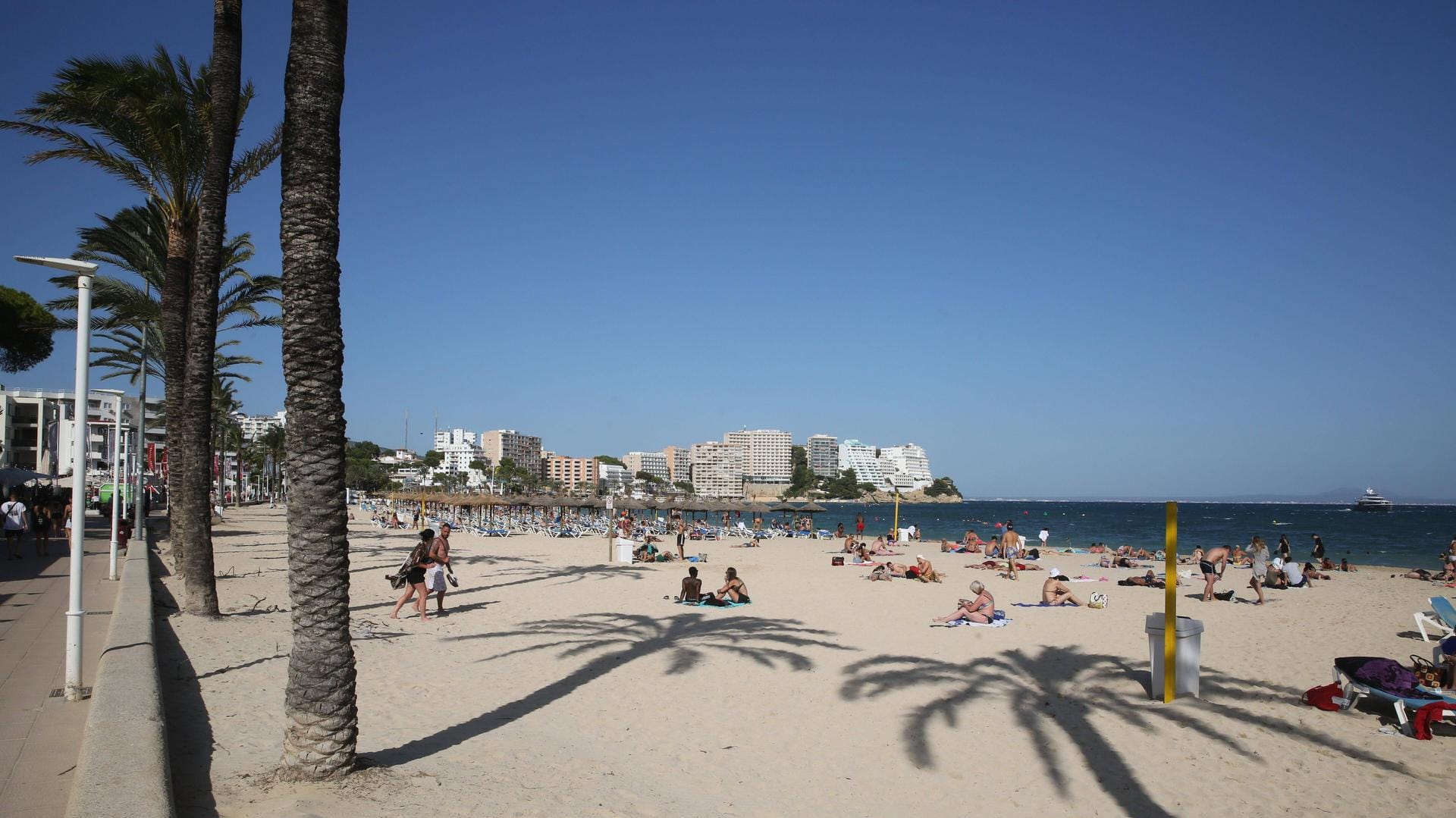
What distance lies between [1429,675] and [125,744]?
410 inches

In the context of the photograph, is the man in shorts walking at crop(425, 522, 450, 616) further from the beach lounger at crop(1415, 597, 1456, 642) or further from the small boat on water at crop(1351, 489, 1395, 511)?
the small boat on water at crop(1351, 489, 1395, 511)

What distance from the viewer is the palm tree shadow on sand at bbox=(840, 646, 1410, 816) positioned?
6.49 m

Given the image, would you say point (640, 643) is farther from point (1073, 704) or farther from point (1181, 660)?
point (1181, 660)

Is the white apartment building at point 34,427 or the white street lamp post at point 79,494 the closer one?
the white street lamp post at point 79,494

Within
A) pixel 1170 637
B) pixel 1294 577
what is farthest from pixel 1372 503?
pixel 1170 637

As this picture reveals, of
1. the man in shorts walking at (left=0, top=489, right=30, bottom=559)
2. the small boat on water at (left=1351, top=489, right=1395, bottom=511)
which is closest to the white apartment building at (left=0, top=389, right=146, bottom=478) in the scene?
the man in shorts walking at (left=0, top=489, right=30, bottom=559)

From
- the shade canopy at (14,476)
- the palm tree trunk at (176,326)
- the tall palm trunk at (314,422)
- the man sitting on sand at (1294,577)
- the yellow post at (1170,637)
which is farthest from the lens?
the shade canopy at (14,476)

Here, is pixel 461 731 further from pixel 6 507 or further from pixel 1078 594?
pixel 6 507

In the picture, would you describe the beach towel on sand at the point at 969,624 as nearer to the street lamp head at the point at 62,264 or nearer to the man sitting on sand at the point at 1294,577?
the man sitting on sand at the point at 1294,577

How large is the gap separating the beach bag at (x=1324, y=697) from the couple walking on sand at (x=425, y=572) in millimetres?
10145

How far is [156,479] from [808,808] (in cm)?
5166

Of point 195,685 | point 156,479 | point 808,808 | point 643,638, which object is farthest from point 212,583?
point 156,479

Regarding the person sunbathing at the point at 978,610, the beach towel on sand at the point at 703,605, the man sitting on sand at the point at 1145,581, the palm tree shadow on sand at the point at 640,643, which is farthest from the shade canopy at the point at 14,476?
the man sitting on sand at the point at 1145,581

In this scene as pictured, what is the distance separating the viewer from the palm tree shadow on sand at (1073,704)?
6492 millimetres
